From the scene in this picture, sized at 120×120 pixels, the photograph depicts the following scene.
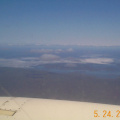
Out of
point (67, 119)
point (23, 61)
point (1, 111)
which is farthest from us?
point (23, 61)

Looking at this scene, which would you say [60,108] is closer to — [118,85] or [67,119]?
[67,119]

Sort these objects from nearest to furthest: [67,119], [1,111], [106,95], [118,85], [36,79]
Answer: [67,119] → [1,111] → [106,95] → [118,85] → [36,79]

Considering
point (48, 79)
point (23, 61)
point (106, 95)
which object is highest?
point (23, 61)

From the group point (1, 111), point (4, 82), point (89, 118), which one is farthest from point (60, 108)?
point (4, 82)

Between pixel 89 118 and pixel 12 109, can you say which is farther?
pixel 12 109

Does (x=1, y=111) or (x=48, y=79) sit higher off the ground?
(x=48, y=79)
